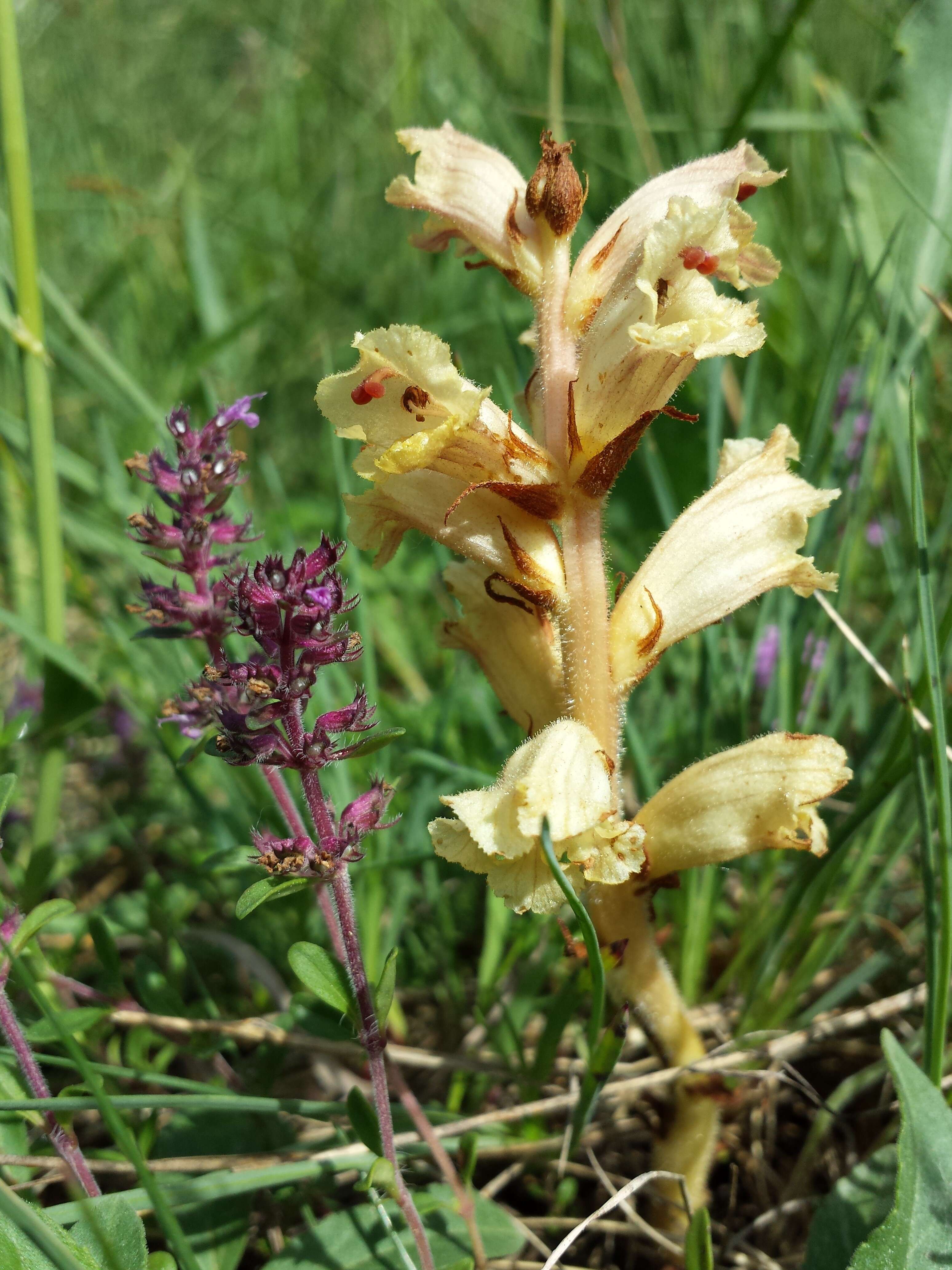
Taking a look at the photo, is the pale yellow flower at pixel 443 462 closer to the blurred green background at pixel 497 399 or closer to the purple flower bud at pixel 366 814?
the purple flower bud at pixel 366 814

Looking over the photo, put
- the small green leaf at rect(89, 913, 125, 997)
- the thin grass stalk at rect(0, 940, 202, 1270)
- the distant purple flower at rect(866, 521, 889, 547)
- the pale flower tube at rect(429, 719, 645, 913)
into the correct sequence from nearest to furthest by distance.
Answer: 1. the thin grass stalk at rect(0, 940, 202, 1270)
2. the pale flower tube at rect(429, 719, 645, 913)
3. the small green leaf at rect(89, 913, 125, 997)
4. the distant purple flower at rect(866, 521, 889, 547)

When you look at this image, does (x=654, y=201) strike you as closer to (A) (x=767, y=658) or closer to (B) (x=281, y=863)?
(B) (x=281, y=863)

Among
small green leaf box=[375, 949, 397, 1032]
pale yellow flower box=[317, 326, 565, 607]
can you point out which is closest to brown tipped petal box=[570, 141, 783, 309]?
pale yellow flower box=[317, 326, 565, 607]

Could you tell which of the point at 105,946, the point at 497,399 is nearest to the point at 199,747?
the point at 105,946

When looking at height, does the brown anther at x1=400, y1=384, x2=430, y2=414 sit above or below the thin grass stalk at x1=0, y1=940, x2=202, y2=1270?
above

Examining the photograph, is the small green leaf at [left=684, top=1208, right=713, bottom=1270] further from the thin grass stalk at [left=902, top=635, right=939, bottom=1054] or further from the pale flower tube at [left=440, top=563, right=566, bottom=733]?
the pale flower tube at [left=440, top=563, right=566, bottom=733]

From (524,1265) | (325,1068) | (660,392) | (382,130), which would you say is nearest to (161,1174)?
(325,1068)
